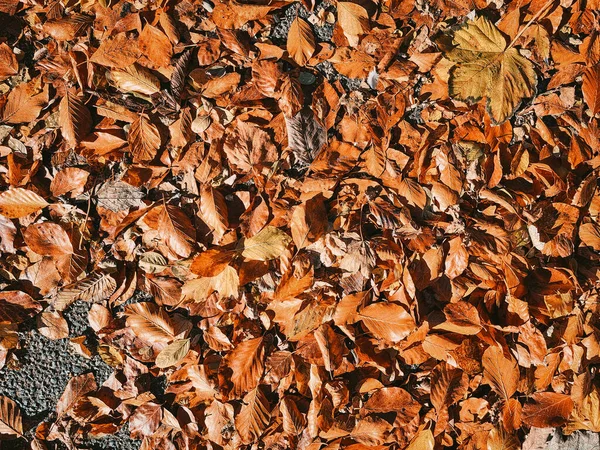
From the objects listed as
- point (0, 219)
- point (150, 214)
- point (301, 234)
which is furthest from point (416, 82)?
point (0, 219)

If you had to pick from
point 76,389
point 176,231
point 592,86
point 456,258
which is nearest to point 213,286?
point 176,231

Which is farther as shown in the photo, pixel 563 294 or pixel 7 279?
pixel 7 279

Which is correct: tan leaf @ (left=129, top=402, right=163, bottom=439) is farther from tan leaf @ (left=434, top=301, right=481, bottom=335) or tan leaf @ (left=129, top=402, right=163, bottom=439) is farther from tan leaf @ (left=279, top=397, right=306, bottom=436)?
tan leaf @ (left=434, top=301, right=481, bottom=335)

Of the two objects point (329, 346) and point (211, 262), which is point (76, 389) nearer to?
point (211, 262)

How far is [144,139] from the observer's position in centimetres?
156

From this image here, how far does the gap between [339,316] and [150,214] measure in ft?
2.15

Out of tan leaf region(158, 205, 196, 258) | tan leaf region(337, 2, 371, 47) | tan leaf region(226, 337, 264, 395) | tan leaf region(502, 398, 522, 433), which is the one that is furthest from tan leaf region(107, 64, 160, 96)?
tan leaf region(502, 398, 522, 433)

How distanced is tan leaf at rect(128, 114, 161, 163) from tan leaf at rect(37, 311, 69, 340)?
576mm

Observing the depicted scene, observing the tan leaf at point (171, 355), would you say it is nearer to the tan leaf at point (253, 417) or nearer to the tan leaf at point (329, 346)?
the tan leaf at point (253, 417)

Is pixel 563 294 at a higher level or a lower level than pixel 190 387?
higher

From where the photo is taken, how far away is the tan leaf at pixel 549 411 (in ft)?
5.09

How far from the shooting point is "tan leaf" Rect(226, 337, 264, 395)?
5.14 ft

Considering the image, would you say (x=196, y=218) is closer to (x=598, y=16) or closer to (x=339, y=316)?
(x=339, y=316)

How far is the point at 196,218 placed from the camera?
1.56m
